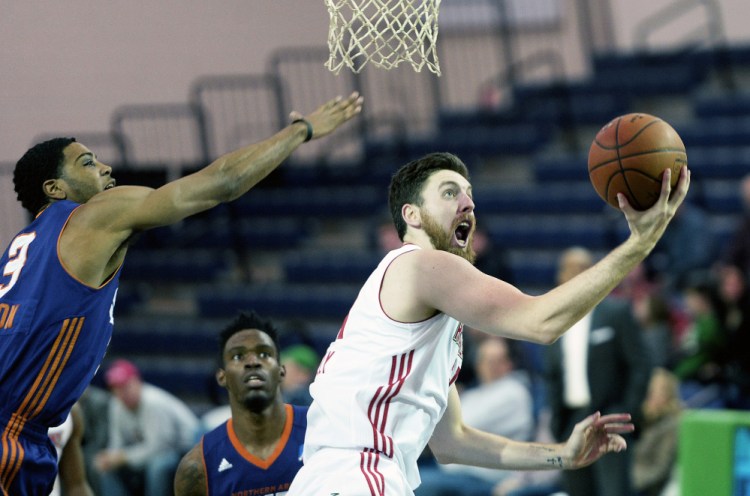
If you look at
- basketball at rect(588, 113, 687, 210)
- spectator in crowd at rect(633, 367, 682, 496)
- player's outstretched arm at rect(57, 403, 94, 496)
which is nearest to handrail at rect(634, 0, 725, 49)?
spectator in crowd at rect(633, 367, 682, 496)

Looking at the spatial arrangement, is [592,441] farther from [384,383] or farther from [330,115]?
[330,115]

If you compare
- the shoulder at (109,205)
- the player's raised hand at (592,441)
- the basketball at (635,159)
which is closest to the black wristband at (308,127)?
the shoulder at (109,205)

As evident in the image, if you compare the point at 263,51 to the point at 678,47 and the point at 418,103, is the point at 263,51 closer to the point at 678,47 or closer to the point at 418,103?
the point at 418,103

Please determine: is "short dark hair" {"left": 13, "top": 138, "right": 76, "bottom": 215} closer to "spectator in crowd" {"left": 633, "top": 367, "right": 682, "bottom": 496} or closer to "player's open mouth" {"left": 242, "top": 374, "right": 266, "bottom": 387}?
"player's open mouth" {"left": 242, "top": 374, "right": 266, "bottom": 387}

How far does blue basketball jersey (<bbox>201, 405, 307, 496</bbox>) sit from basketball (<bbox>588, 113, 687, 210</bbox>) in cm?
179

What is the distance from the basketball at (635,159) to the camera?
4031 mm

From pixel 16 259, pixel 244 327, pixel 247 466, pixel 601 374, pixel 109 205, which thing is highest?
pixel 109 205

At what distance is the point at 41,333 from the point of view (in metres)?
4.55

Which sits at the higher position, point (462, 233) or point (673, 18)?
point (673, 18)

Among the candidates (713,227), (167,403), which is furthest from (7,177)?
(713,227)

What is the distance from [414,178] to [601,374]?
4020 millimetres

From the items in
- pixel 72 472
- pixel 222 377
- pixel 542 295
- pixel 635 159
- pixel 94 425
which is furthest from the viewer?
pixel 94 425

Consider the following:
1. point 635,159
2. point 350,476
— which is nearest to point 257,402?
point 350,476

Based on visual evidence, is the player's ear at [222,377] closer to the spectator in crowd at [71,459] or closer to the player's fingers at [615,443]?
the spectator in crowd at [71,459]
